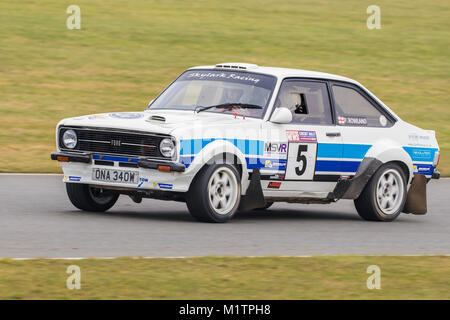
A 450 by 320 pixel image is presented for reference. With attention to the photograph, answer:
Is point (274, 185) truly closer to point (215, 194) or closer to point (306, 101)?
point (215, 194)

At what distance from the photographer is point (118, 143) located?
441 inches

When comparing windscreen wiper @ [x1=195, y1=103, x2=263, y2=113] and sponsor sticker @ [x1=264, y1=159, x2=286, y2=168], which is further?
windscreen wiper @ [x1=195, y1=103, x2=263, y2=113]

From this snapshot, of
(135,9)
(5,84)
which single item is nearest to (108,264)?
(5,84)

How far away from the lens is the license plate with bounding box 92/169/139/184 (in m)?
11.1

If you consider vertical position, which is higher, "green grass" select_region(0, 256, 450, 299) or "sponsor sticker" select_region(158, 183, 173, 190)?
"sponsor sticker" select_region(158, 183, 173, 190)

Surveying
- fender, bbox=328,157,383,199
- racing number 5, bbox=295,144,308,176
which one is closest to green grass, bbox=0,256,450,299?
racing number 5, bbox=295,144,308,176

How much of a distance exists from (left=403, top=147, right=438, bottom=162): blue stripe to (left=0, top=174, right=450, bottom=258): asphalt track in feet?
2.59

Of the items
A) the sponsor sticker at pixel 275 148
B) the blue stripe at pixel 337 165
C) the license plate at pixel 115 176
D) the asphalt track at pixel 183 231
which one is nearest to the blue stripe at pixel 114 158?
the license plate at pixel 115 176

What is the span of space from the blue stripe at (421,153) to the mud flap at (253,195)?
92.5 inches

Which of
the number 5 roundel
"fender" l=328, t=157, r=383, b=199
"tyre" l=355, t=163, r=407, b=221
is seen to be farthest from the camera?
"tyre" l=355, t=163, r=407, b=221

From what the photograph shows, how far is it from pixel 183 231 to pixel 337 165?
103 inches

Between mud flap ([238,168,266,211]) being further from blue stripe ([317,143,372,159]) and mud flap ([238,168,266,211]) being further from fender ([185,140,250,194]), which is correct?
blue stripe ([317,143,372,159])

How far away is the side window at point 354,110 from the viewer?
12.8 metres

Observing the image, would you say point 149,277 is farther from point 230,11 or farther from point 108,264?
point 230,11
